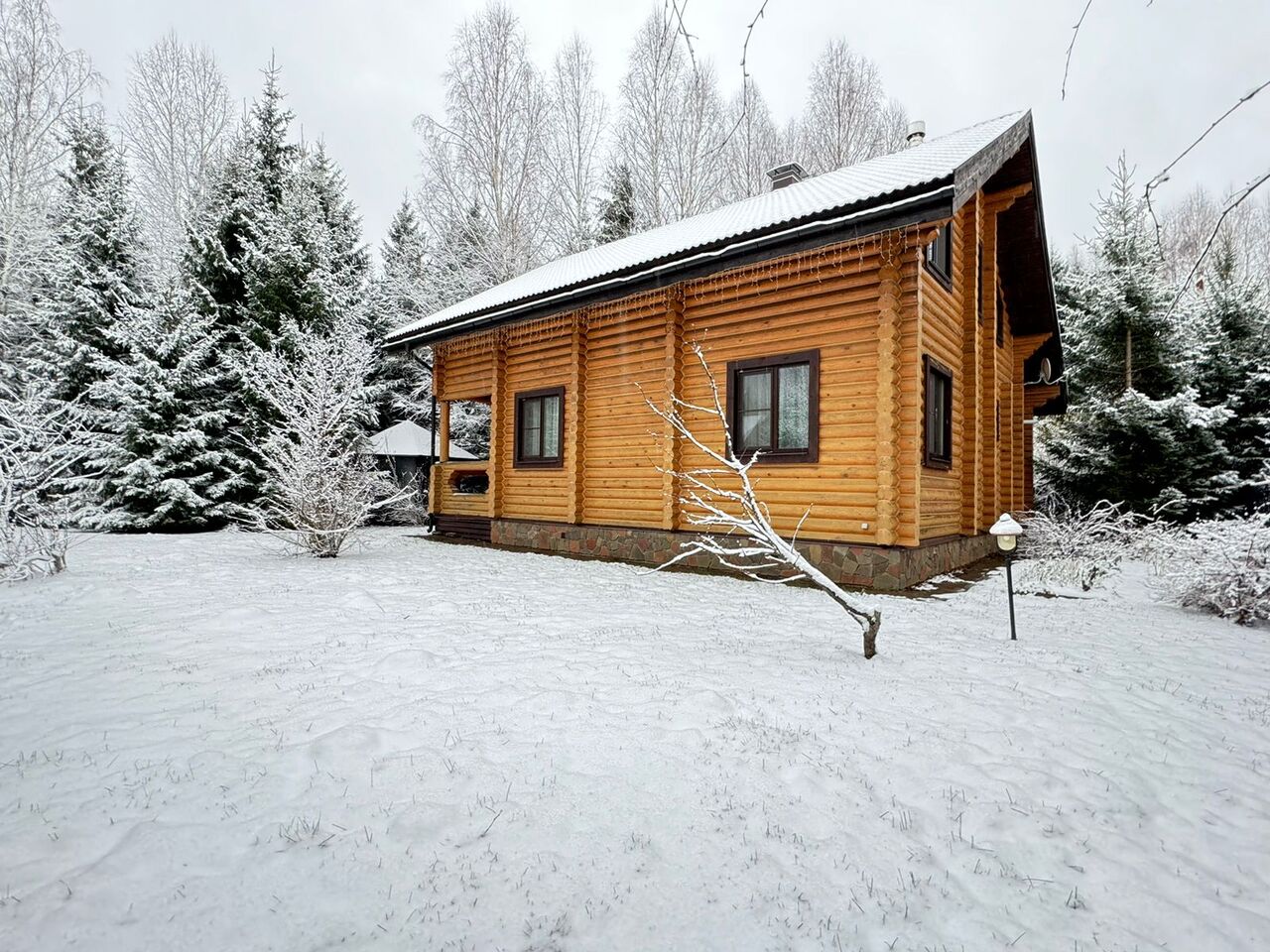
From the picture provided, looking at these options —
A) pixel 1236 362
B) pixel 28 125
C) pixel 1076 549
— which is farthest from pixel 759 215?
pixel 28 125

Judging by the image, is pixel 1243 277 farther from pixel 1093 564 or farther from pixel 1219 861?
pixel 1219 861

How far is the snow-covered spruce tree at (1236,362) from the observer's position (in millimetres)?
12070

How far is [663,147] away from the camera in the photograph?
1709cm

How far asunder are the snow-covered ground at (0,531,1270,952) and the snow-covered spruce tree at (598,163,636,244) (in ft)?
54.5

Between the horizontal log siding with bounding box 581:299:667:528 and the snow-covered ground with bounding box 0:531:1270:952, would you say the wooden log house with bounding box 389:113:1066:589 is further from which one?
the snow-covered ground with bounding box 0:531:1270:952

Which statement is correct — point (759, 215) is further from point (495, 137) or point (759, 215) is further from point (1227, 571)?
point (495, 137)

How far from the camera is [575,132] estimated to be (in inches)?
696

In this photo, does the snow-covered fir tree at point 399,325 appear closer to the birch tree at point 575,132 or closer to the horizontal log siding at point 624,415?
the birch tree at point 575,132

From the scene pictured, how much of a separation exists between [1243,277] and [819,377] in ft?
43.9

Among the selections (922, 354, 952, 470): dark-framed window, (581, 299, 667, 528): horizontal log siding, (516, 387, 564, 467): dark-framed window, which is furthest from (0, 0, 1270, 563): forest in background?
(922, 354, 952, 470): dark-framed window

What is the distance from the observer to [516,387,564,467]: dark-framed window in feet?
32.3

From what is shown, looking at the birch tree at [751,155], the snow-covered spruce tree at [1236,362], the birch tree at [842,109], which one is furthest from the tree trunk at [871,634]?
the birch tree at [842,109]

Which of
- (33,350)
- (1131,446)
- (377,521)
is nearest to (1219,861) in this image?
(1131,446)

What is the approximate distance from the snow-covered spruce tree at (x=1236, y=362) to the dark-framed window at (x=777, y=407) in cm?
1044
